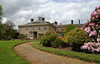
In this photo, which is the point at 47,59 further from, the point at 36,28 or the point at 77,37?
the point at 36,28

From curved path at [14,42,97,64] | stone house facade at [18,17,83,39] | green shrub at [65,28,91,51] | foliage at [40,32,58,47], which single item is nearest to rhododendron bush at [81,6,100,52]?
curved path at [14,42,97,64]

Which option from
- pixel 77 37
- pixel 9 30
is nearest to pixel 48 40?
pixel 77 37

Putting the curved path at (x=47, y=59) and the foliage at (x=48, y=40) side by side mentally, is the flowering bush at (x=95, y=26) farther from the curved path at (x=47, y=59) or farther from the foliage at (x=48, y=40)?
the foliage at (x=48, y=40)

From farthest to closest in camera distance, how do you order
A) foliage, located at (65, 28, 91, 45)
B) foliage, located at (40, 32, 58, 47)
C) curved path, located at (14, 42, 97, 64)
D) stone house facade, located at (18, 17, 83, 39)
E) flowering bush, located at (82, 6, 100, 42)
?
stone house facade, located at (18, 17, 83, 39) < foliage, located at (40, 32, 58, 47) < foliage, located at (65, 28, 91, 45) < curved path, located at (14, 42, 97, 64) < flowering bush, located at (82, 6, 100, 42)

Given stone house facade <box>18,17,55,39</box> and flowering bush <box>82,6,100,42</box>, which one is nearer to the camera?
flowering bush <box>82,6,100,42</box>

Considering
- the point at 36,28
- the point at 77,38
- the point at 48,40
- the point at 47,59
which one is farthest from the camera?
the point at 36,28

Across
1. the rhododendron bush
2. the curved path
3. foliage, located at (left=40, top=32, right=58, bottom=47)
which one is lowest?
the curved path

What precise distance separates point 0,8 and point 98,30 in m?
25.9

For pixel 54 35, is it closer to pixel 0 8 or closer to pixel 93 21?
pixel 93 21

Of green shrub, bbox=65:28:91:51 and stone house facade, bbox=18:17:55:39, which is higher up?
stone house facade, bbox=18:17:55:39

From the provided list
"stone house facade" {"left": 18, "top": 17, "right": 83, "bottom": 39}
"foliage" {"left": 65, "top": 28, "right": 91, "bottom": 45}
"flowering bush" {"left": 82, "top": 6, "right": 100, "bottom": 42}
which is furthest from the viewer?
"stone house facade" {"left": 18, "top": 17, "right": 83, "bottom": 39}

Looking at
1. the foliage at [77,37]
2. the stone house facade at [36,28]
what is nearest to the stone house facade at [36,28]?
the stone house facade at [36,28]

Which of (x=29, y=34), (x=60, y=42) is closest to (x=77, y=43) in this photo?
(x=60, y=42)

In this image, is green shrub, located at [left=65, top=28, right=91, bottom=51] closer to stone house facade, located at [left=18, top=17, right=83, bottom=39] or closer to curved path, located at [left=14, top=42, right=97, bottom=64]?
curved path, located at [left=14, top=42, right=97, bottom=64]
